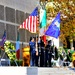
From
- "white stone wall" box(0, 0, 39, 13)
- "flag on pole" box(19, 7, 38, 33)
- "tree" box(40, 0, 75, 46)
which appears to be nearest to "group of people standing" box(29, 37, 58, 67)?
"flag on pole" box(19, 7, 38, 33)

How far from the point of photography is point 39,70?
19.1m

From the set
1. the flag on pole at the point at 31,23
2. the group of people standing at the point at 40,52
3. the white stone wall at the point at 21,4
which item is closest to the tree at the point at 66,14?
the white stone wall at the point at 21,4

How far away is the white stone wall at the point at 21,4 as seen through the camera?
26752 mm

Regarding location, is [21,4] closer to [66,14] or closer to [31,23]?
[66,14]

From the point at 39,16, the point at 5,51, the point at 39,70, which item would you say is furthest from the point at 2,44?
the point at 39,70

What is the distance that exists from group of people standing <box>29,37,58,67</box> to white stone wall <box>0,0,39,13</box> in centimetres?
606

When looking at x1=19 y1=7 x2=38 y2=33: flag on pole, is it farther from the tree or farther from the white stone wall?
the tree

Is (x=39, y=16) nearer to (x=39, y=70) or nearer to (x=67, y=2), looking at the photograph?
(x=39, y=70)

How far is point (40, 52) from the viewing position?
20797 millimetres

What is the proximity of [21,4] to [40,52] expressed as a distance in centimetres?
864

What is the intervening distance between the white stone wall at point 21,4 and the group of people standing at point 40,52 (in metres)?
6.06

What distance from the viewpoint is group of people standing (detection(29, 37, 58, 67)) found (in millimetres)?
20453

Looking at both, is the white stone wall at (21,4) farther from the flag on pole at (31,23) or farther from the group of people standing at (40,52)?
the group of people standing at (40,52)

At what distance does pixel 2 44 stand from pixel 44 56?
277 cm
